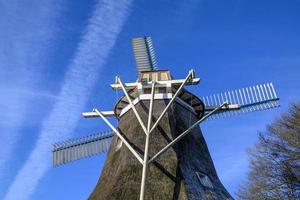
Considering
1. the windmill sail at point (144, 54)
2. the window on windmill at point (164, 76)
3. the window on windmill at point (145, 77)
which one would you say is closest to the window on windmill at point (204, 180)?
the window on windmill at point (164, 76)

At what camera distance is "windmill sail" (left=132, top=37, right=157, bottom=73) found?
13.6m

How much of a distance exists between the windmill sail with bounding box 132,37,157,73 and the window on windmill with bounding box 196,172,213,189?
491cm

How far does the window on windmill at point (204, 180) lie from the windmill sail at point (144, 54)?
16.1 feet

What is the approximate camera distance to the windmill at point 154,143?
8.83 metres

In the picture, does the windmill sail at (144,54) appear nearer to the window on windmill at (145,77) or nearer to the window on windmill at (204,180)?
the window on windmill at (145,77)

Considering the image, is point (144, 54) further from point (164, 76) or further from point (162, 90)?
point (162, 90)

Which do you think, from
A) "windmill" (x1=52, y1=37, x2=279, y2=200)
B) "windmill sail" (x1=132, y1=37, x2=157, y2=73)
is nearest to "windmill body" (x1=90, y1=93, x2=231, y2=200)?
"windmill" (x1=52, y1=37, x2=279, y2=200)

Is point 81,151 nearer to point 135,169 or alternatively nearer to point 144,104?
point 144,104

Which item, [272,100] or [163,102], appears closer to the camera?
[163,102]

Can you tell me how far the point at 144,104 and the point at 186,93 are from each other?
144cm

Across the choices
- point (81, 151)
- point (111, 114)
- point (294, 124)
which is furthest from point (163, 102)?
point (294, 124)

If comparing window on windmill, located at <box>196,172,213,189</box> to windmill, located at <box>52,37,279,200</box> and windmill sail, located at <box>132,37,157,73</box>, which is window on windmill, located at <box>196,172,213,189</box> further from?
windmill sail, located at <box>132,37,157,73</box>

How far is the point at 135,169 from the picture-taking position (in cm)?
923

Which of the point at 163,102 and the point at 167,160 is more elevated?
the point at 163,102
